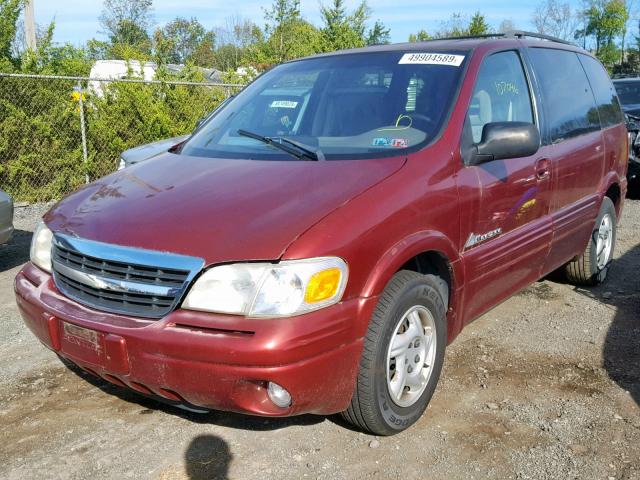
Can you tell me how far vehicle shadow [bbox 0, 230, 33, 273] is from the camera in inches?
258

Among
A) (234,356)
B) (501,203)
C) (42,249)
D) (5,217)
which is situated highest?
(501,203)

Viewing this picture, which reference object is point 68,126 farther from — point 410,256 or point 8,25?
point 410,256

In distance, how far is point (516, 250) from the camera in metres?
3.94

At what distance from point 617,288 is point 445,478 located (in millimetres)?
3433

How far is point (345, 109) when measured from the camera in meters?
3.79

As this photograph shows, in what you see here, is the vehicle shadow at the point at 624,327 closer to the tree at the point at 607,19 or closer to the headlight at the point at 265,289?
the headlight at the point at 265,289

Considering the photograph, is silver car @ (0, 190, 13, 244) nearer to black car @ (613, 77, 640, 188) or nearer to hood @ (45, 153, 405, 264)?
hood @ (45, 153, 405, 264)

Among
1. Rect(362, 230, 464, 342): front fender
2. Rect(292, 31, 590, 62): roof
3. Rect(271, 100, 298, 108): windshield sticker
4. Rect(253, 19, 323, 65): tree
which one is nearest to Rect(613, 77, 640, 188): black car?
Rect(292, 31, 590, 62): roof

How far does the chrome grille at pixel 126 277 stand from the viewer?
8.65 feet

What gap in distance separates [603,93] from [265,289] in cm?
413

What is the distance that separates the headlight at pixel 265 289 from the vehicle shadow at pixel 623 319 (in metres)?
2.04

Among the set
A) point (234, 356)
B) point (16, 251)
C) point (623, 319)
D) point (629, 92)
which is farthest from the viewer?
point (629, 92)

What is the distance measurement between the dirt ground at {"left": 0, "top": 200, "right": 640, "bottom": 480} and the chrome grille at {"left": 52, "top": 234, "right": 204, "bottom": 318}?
0.74 meters

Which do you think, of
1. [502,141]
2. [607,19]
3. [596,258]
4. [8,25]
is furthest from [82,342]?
[607,19]
